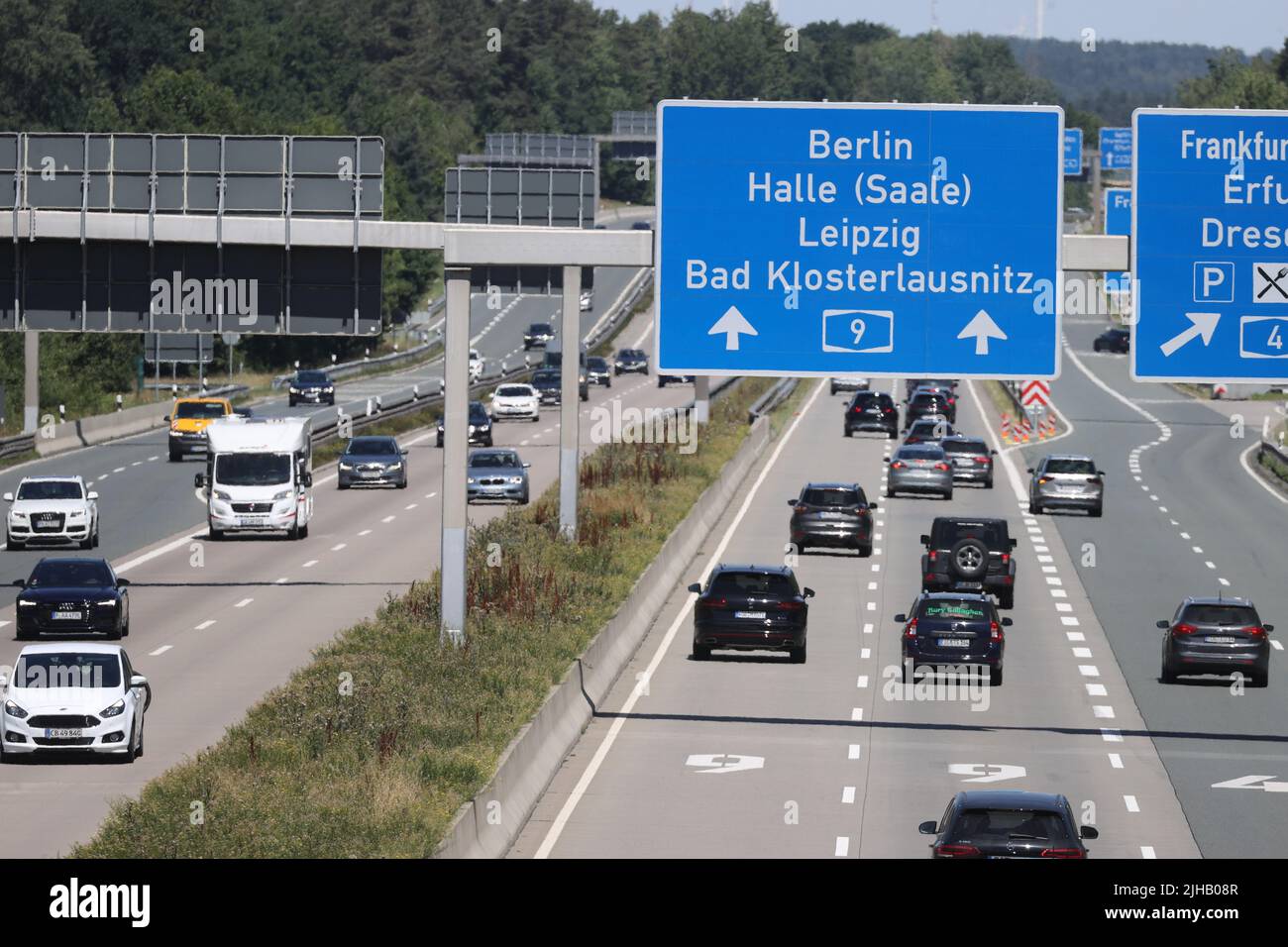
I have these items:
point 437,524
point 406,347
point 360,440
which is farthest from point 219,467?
point 406,347

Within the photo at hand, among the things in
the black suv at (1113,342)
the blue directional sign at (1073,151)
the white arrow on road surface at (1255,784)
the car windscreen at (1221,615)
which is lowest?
the white arrow on road surface at (1255,784)

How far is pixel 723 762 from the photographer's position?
29.3m

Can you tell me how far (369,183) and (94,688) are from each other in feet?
45.3

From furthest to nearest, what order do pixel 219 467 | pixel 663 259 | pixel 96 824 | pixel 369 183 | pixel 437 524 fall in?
pixel 437 524 < pixel 219 467 < pixel 369 183 < pixel 663 259 < pixel 96 824

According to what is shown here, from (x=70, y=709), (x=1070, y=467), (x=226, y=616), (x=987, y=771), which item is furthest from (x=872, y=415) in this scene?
(x=70, y=709)

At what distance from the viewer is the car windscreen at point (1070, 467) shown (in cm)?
6091

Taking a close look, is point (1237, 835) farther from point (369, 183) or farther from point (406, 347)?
point (406, 347)

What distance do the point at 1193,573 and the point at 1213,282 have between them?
24.5 metres

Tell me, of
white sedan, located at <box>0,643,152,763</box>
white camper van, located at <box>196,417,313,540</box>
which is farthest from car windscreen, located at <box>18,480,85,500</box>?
white sedan, located at <box>0,643,152,763</box>

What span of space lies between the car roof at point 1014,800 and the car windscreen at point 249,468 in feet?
114

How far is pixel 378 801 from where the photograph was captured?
74.1 feet

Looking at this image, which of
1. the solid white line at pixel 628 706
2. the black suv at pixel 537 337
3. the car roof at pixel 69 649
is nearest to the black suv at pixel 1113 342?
the black suv at pixel 537 337

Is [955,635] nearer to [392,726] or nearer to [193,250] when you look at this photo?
[392,726]

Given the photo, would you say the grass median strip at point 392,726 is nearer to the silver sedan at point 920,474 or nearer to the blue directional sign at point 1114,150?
the silver sedan at point 920,474
